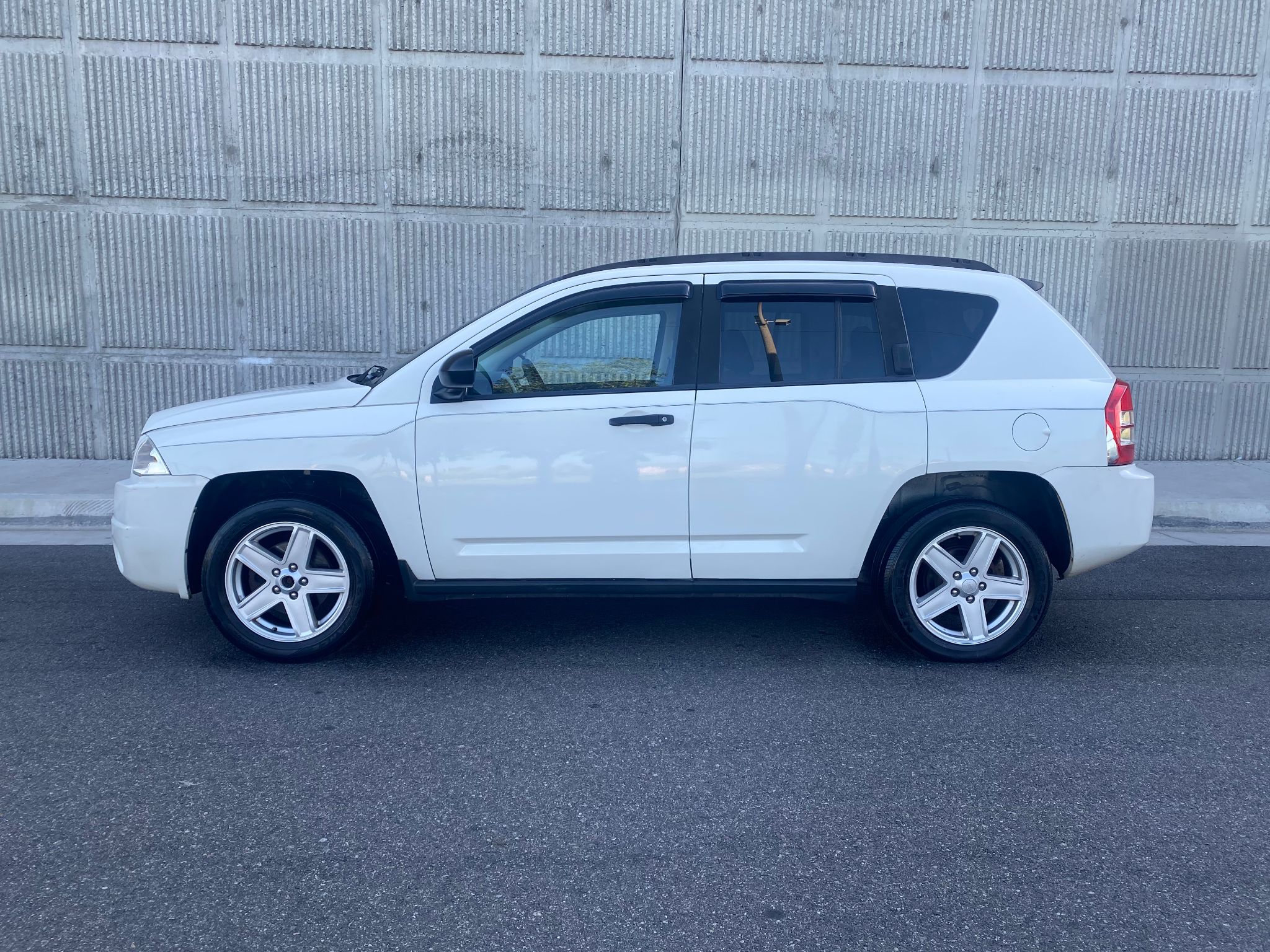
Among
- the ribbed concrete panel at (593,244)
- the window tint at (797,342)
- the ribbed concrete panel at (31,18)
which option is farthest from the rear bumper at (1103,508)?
the ribbed concrete panel at (31,18)

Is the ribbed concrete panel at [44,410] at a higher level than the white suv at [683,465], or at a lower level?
lower

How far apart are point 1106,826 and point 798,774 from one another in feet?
3.52

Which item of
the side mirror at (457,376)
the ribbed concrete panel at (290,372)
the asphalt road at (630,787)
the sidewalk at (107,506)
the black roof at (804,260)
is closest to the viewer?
the asphalt road at (630,787)

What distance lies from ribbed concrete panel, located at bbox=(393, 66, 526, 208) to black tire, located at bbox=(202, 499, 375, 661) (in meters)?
5.63

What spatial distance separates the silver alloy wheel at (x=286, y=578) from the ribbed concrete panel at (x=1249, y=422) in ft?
30.1

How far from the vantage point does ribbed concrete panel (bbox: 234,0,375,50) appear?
32.5ft

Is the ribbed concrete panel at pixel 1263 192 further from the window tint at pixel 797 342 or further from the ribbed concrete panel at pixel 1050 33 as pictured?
the window tint at pixel 797 342

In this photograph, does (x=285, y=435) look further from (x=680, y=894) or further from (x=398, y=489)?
(x=680, y=894)

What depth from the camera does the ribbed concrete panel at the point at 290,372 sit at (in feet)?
33.9

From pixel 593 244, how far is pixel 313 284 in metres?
2.68

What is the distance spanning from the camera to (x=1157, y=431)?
1071 centimetres

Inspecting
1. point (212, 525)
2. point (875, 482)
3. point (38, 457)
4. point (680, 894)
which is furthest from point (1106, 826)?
point (38, 457)

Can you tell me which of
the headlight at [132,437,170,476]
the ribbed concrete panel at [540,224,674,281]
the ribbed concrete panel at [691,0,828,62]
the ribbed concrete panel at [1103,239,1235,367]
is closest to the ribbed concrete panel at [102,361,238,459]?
the ribbed concrete panel at [540,224,674,281]

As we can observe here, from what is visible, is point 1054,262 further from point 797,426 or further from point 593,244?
point 797,426
